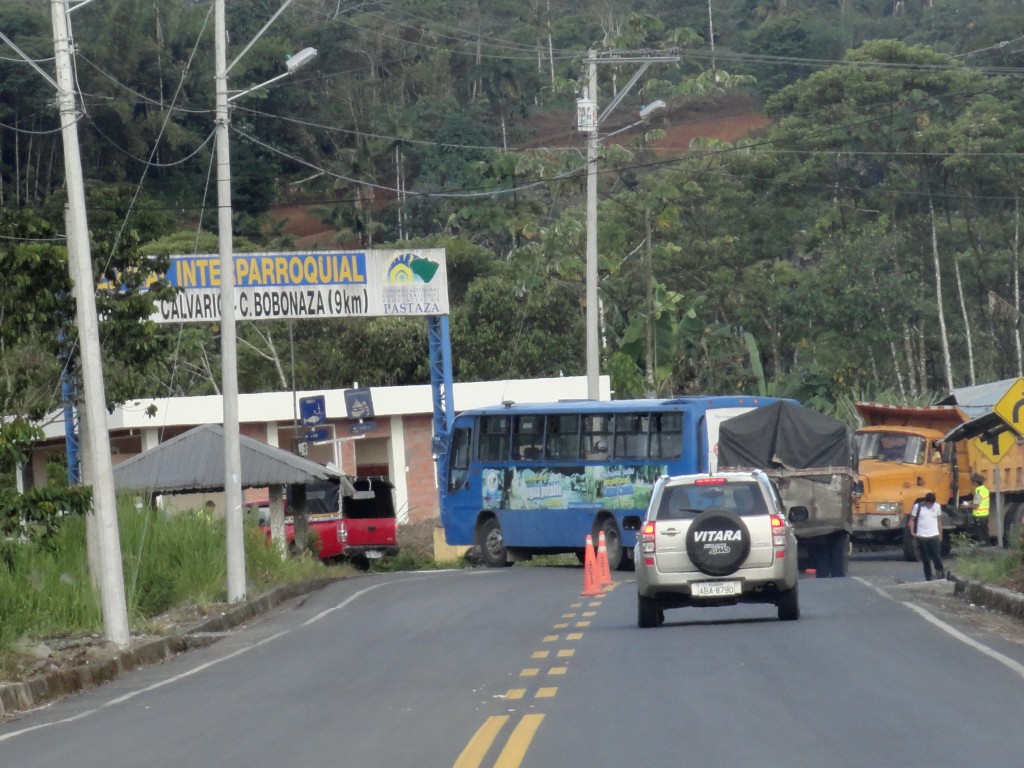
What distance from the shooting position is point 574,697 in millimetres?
11633

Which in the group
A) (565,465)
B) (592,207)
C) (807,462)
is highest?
(592,207)

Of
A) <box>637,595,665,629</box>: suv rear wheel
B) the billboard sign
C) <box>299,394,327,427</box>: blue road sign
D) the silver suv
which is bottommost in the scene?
<box>637,595,665,629</box>: suv rear wheel

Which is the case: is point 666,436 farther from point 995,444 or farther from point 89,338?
point 89,338

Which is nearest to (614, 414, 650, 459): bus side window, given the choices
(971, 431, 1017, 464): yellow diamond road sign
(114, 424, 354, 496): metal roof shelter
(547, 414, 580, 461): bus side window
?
(547, 414, 580, 461): bus side window

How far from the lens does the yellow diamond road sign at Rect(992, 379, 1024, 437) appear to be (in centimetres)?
2291

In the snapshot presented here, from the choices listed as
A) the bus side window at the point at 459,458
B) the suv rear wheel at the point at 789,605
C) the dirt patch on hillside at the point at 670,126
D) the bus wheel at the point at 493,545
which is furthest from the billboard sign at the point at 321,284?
the dirt patch on hillside at the point at 670,126

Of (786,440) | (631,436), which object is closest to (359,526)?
(631,436)

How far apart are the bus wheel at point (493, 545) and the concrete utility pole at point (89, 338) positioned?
16101mm

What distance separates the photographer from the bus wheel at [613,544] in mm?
30781

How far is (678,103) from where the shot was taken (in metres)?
103

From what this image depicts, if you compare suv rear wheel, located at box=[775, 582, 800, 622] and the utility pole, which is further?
the utility pole

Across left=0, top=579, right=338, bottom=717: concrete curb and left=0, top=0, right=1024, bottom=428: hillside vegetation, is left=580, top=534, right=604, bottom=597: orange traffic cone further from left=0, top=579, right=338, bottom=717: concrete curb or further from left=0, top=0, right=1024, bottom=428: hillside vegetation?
left=0, top=0, right=1024, bottom=428: hillside vegetation

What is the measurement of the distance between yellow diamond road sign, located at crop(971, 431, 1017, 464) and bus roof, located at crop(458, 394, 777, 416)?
4269 millimetres

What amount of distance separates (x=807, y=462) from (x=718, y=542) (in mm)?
12636
